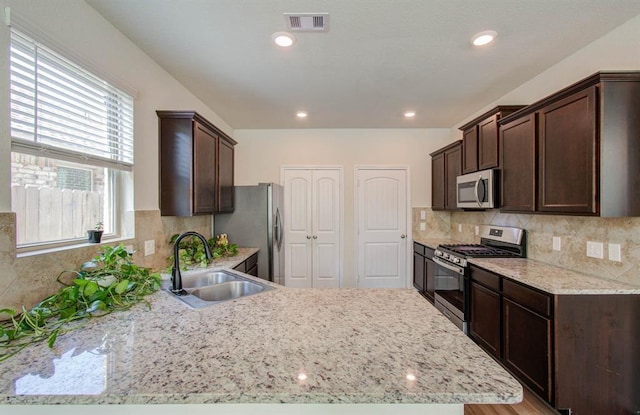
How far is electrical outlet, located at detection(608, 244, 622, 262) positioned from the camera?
1846 millimetres

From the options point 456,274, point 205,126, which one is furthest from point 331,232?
point 205,126

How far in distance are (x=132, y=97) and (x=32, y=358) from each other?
1.84 m

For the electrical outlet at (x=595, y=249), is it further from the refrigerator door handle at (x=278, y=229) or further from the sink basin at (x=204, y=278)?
the refrigerator door handle at (x=278, y=229)

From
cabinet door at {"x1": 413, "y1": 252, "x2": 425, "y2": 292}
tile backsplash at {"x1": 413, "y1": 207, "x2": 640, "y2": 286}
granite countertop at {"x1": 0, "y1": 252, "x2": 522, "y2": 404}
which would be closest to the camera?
granite countertop at {"x1": 0, "y1": 252, "x2": 522, "y2": 404}

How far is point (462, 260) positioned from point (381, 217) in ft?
5.84

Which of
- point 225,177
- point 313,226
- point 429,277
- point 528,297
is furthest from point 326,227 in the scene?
point 528,297

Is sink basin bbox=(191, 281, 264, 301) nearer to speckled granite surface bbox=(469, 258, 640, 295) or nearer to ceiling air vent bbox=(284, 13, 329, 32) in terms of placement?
ceiling air vent bbox=(284, 13, 329, 32)

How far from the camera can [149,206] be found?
2309 mm

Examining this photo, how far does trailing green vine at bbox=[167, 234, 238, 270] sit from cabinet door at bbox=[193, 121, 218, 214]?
37 cm

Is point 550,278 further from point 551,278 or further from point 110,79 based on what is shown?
point 110,79

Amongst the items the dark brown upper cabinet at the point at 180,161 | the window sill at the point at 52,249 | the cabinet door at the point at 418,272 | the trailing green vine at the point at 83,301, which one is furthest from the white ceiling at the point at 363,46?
the cabinet door at the point at 418,272

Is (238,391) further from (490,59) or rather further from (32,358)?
(490,59)

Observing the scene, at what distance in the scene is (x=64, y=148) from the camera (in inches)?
61.9

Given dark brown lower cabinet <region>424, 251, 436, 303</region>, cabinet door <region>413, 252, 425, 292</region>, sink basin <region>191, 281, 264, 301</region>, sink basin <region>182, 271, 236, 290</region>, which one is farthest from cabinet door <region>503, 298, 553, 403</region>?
sink basin <region>182, 271, 236, 290</region>
